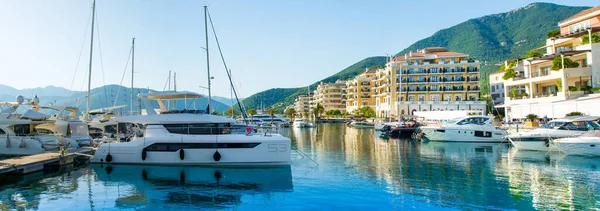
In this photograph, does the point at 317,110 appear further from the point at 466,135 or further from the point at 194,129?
the point at 194,129

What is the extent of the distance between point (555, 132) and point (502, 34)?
156 m

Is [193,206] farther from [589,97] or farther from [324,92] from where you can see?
[324,92]

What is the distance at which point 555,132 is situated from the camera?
2664cm

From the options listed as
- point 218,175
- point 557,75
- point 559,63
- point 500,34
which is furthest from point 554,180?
point 500,34

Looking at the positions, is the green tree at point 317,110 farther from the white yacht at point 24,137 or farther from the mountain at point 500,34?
the white yacht at point 24,137

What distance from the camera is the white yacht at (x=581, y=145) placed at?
2364 centimetres

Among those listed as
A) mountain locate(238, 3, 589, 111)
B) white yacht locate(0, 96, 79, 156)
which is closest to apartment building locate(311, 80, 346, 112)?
mountain locate(238, 3, 589, 111)

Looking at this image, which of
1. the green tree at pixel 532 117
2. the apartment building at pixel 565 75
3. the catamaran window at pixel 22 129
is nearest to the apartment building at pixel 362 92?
the apartment building at pixel 565 75

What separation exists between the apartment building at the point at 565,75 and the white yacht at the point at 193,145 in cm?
2912

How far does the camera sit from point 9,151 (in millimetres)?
22562

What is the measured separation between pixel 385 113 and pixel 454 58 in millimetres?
18667

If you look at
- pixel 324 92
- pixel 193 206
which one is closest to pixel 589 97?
pixel 193 206

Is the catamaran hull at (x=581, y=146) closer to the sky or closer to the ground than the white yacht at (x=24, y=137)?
closer to the ground

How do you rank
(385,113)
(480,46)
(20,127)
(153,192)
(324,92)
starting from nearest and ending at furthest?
(153,192)
(20,127)
(385,113)
(324,92)
(480,46)
